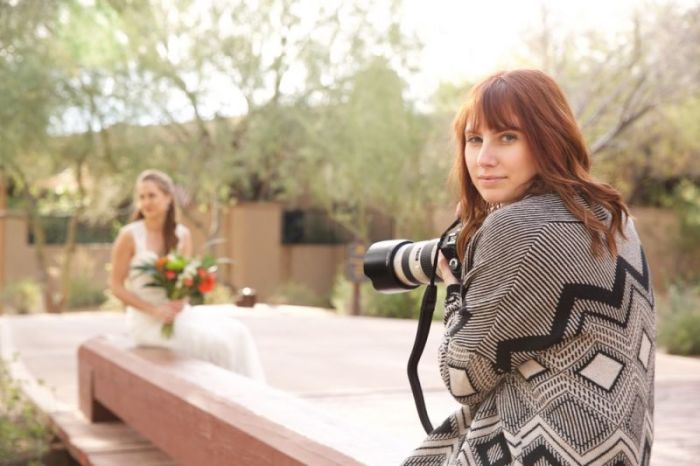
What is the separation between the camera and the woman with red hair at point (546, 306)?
1911 mm

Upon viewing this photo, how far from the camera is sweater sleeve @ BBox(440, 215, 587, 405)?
1.91 metres

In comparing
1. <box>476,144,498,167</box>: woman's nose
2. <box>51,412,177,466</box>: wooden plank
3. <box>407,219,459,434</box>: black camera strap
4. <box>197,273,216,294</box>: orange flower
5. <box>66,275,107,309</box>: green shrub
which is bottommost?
<box>66,275,107,309</box>: green shrub

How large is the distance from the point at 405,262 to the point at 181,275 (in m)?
3.73

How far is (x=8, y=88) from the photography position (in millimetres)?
16469

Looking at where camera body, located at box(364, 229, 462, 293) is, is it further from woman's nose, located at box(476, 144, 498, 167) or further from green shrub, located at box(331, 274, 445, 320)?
green shrub, located at box(331, 274, 445, 320)

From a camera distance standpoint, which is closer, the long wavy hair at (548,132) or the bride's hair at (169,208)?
the long wavy hair at (548,132)

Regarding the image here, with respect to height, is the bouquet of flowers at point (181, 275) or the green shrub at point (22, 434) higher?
the bouquet of flowers at point (181, 275)

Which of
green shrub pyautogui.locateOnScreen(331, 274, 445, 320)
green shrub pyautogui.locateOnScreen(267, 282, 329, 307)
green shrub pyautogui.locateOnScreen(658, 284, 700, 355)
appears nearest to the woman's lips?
green shrub pyautogui.locateOnScreen(658, 284, 700, 355)

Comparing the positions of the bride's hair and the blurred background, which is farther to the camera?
the blurred background

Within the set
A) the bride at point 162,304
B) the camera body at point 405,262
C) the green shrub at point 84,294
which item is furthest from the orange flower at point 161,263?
the green shrub at point 84,294

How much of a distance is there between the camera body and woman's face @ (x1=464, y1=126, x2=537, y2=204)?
0.16m

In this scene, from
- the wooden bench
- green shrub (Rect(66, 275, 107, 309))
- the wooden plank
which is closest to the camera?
the wooden bench

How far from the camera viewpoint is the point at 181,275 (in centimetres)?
591

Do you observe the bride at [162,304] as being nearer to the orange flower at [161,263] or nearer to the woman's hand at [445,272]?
the orange flower at [161,263]
